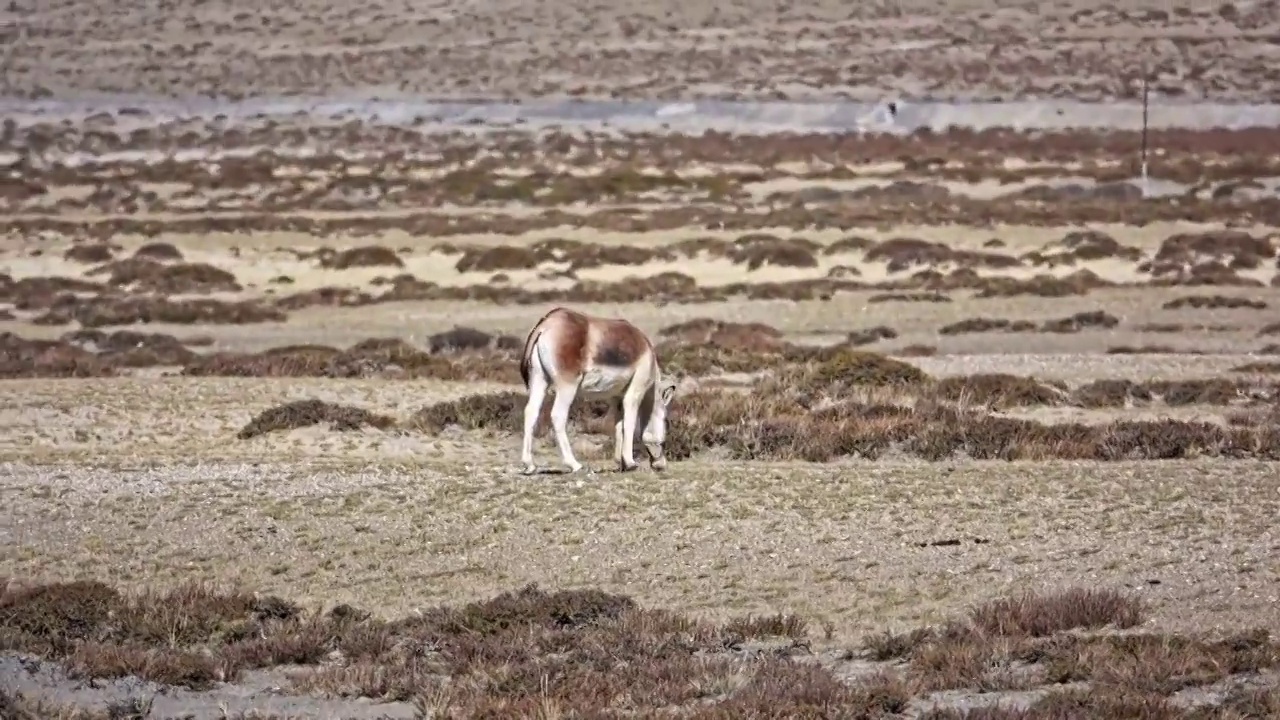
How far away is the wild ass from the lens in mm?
12562

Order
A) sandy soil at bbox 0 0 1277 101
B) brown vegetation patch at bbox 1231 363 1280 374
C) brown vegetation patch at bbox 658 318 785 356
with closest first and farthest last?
brown vegetation patch at bbox 1231 363 1280 374
brown vegetation patch at bbox 658 318 785 356
sandy soil at bbox 0 0 1277 101

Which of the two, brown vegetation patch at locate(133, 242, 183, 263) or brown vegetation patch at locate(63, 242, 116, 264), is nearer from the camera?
brown vegetation patch at locate(133, 242, 183, 263)

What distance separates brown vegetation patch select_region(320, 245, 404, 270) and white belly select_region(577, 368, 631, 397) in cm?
2300

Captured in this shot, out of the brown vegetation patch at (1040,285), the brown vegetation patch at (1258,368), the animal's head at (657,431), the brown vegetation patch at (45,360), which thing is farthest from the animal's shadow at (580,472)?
the brown vegetation patch at (1040,285)

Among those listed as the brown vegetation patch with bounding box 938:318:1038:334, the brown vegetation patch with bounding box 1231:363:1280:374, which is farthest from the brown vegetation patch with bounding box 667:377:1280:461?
the brown vegetation patch with bounding box 938:318:1038:334

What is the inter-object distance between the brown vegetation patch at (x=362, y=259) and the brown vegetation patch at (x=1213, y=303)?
1475 centimetres

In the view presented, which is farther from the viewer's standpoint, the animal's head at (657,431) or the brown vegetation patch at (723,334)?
the brown vegetation patch at (723,334)

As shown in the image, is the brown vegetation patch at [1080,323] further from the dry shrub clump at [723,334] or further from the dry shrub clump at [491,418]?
the dry shrub clump at [491,418]

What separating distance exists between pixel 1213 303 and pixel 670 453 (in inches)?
655

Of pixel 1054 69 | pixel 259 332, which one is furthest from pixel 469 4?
pixel 259 332

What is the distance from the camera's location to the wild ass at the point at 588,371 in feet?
41.2

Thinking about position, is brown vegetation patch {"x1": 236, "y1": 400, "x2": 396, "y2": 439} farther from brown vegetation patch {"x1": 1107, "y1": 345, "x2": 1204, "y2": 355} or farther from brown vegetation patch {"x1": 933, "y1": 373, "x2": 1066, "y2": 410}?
brown vegetation patch {"x1": 1107, "y1": 345, "x2": 1204, "y2": 355}

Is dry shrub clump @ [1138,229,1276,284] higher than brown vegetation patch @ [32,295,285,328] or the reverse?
the reverse

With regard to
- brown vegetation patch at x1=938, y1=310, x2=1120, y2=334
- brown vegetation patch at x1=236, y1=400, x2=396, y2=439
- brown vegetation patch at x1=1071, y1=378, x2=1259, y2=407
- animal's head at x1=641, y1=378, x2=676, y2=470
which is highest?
animal's head at x1=641, y1=378, x2=676, y2=470
